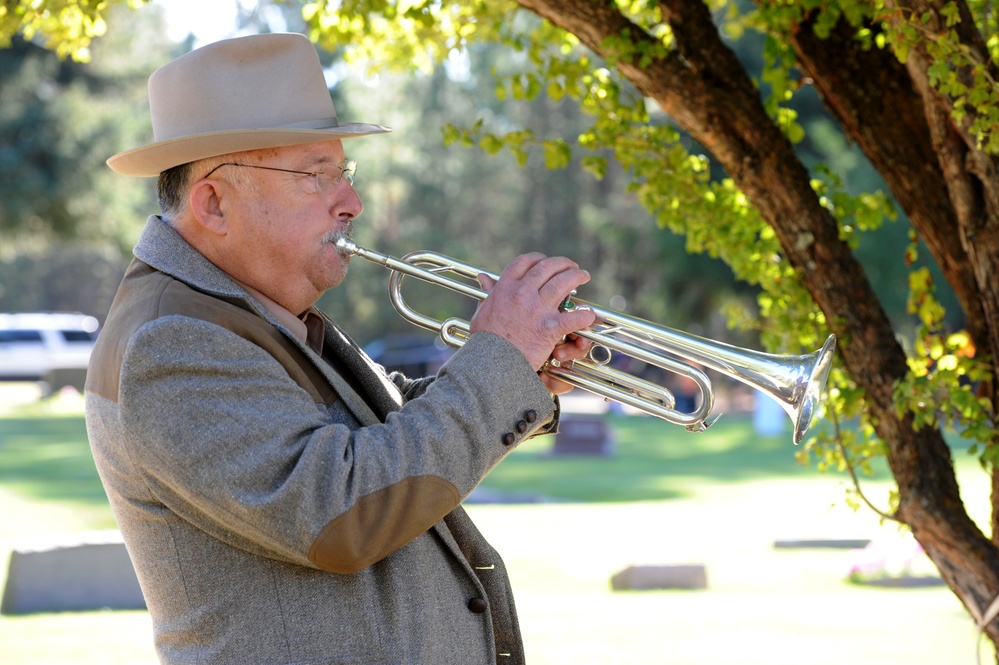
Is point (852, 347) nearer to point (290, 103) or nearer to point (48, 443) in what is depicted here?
point (290, 103)

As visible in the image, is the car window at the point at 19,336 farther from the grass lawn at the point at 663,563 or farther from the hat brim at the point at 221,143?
the hat brim at the point at 221,143

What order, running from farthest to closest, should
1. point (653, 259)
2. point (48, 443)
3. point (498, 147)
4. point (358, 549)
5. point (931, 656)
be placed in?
1. point (653, 259)
2. point (48, 443)
3. point (931, 656)
4. point (498, 147)
5. point (358, 549)

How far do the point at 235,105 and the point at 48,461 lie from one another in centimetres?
1389

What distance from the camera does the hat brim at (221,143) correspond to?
231 centimetres

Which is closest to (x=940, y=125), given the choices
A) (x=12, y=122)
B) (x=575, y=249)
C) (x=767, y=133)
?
(x=767, y=133)

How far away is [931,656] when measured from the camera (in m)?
5.96

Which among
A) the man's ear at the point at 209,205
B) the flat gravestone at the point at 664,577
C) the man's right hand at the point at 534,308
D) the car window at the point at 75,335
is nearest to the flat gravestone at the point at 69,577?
the flat gravestone at the point at 664,577

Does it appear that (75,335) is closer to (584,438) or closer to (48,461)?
(48,461)

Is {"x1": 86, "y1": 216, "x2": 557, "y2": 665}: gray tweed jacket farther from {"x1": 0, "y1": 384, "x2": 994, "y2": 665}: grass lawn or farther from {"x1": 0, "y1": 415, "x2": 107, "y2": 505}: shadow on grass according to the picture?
{"x1": 0, "y1": 415, "x2": 107, "y2": 505}: shadow on grass

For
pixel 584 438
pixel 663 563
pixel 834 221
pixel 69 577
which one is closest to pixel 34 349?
pixel 584 438

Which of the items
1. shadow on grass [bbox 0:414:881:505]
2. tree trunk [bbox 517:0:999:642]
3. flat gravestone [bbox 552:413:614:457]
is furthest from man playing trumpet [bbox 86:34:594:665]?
flat gravestone [bbox 552:413:614:457]

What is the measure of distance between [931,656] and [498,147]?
3.73m

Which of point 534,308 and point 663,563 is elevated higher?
point 663,563

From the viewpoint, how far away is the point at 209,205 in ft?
7.69
